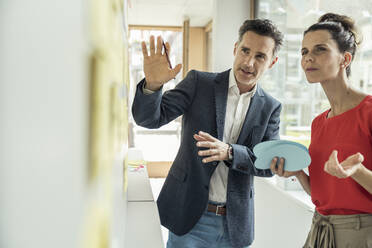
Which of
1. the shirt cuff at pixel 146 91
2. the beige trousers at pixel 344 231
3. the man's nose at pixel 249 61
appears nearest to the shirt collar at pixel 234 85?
the man's nose at pixel 249 61

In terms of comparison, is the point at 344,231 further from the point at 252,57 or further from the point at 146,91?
the point at 146,91

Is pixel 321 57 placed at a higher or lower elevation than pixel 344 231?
higher

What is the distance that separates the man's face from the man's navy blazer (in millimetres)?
106

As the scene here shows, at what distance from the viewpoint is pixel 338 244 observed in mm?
1311

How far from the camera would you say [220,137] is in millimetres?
1564

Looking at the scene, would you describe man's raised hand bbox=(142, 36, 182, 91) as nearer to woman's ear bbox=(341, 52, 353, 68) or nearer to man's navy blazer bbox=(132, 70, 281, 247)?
man's navy blazer bbox=(132, 70, 281, 247)

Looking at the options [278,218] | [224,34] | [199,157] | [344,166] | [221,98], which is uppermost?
[224,34]

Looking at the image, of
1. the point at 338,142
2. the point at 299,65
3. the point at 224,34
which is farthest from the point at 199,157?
the point at 224,34

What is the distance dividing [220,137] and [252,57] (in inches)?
15.9

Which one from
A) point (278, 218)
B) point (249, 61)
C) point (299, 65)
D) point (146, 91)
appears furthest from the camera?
point (299, 65)

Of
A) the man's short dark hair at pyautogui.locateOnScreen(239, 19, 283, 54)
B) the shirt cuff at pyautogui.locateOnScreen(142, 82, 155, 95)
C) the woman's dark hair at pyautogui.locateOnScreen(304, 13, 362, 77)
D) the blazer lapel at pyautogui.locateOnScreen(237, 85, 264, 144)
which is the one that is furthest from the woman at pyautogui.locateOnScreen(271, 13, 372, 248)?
the shirt cuff at pyautogui.locateOnScreen(142, 82, 155, 95)

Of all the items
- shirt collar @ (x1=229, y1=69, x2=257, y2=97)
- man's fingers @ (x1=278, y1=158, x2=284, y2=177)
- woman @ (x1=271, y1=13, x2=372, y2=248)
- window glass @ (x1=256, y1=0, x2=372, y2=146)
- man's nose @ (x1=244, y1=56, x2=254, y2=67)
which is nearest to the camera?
woman @ (x1=271, y1=13, x2=372, y2=248)

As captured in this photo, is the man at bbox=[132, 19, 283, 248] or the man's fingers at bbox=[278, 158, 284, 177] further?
the man at bbox=[132, 19, 283, 248]

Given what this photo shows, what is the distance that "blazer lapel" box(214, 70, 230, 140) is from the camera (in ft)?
5.14
